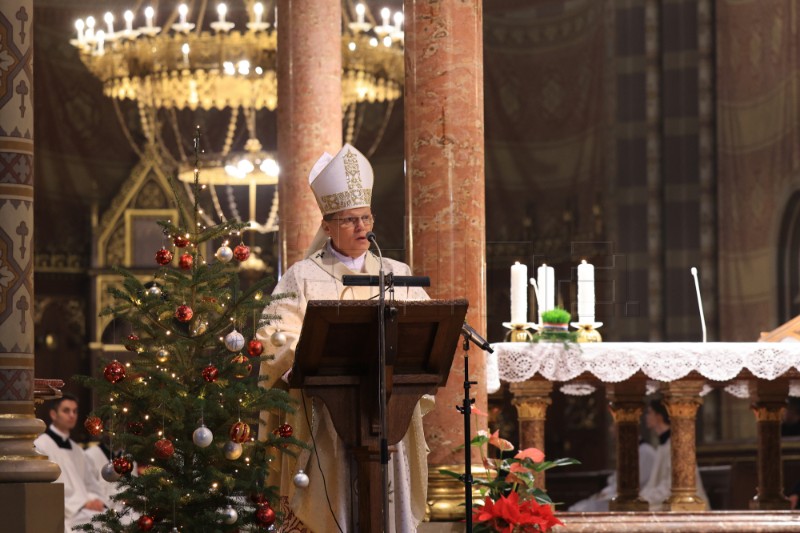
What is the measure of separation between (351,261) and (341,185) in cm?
30

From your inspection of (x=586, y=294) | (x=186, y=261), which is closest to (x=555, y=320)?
(x=586, y=294)

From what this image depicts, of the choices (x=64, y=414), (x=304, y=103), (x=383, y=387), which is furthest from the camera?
(x=64, y=414)

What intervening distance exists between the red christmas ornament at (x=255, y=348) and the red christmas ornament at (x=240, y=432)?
288 millimetres

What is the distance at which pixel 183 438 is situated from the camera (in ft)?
19.7

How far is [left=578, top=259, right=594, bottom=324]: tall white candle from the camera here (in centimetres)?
860

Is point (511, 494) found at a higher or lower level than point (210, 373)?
lower

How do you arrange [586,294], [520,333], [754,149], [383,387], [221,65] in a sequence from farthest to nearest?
[754,149]
[221,65]
[586,294]
[520,333]
[383,387]

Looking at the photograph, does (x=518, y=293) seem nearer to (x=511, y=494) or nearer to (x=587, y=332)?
(x=587, y=332)

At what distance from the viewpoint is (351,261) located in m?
6.25

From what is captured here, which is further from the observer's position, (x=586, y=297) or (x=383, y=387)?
(x=586, y=297)

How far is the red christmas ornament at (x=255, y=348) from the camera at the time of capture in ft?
19.9

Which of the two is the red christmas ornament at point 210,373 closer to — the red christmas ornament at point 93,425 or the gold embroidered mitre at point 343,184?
the red christmas ornament at point 93,425

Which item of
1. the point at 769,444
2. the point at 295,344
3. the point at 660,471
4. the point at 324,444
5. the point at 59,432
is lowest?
the point at 660,471

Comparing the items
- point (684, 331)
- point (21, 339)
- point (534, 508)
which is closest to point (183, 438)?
point (21, 339)
